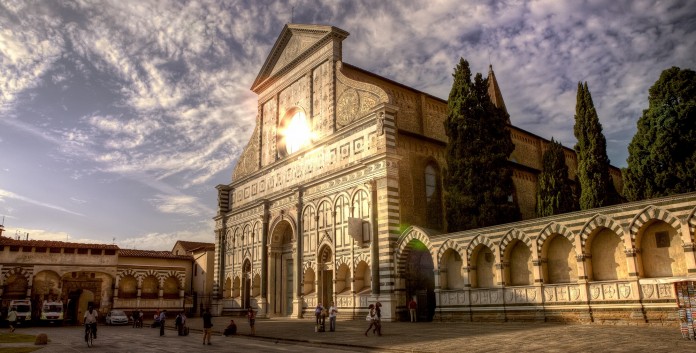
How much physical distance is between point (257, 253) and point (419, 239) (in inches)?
657

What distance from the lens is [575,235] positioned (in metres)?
19.8

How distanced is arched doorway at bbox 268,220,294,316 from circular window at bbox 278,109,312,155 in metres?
5.58

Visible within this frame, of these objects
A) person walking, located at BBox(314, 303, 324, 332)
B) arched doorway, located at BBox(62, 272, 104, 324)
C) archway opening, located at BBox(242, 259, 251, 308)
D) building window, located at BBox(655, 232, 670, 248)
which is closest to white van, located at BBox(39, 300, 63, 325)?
arched doorway, located at BBox(62, 272, 104, 324)

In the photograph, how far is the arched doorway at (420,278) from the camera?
86.0 ft

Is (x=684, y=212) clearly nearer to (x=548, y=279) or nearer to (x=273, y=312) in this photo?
(x=548, y=279)

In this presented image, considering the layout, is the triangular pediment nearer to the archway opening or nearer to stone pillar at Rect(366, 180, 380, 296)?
stone pillar at Rect(366, 180, 380, 296)

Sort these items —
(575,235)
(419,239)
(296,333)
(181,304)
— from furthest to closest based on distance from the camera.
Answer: (181,304) → (419,239) → (296,333) → (575,235)

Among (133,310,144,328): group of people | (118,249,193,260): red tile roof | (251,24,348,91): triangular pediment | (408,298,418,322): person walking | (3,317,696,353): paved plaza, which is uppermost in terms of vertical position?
(251,24,348,91): triangular pediment

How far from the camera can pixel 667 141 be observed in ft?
72.2

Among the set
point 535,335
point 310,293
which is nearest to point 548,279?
point 535,335

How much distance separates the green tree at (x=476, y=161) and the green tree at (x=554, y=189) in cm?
558

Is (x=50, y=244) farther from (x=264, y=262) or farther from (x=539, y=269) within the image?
(x=539, y=269)

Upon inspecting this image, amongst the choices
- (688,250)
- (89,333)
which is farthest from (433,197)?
(89,333)

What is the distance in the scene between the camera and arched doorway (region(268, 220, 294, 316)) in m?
35.7
